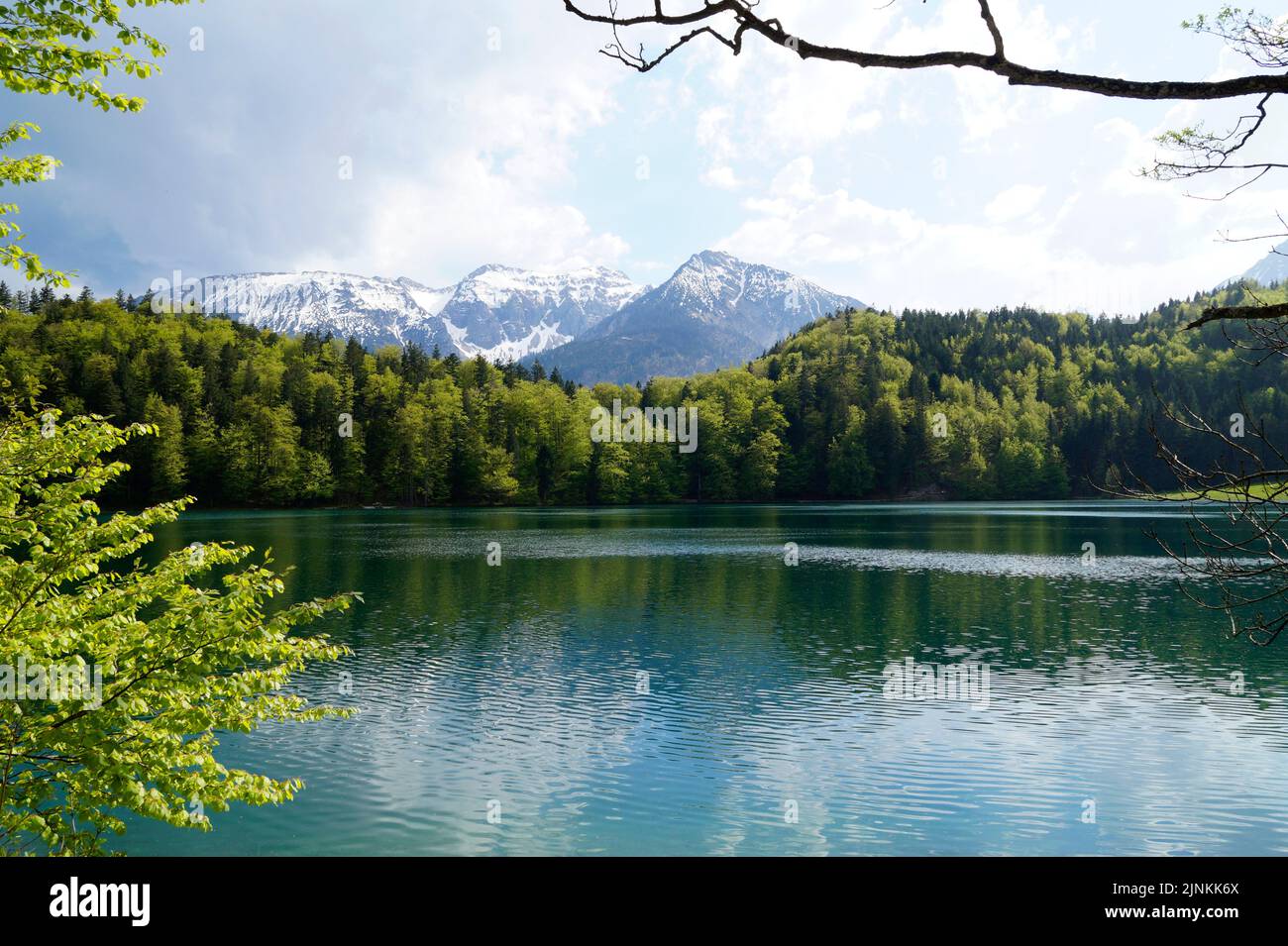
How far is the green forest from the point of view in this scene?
104 metres

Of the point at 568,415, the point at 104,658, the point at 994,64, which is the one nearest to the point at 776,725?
the point at 104,658

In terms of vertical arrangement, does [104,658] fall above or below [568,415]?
below

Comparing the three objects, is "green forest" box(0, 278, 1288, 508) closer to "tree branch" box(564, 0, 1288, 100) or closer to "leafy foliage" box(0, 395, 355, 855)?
"leafy foliage" box(0, 395, 355, 855)

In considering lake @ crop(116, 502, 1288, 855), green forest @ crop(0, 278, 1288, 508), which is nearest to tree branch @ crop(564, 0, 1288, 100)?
lake @ crop(116, 502, 1288, 855)

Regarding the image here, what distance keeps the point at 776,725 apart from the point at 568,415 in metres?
108

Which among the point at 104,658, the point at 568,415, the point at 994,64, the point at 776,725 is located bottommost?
the point at 776,725

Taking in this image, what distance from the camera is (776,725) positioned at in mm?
17750

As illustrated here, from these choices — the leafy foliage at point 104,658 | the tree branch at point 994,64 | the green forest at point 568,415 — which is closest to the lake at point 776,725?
the leafy foliage at point 104,658

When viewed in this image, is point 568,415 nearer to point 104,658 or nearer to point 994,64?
point 104,658

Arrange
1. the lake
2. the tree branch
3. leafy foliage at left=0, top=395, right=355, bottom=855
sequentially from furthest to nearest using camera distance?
the lake < leafy foliage at left=0, top=395, right=355, bottom=855 < the tree branch

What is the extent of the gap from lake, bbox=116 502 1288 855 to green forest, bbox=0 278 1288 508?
256ft

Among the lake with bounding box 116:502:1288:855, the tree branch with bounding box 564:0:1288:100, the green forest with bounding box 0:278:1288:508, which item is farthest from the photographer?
the green forest with bounding box 0:278:1288:508
